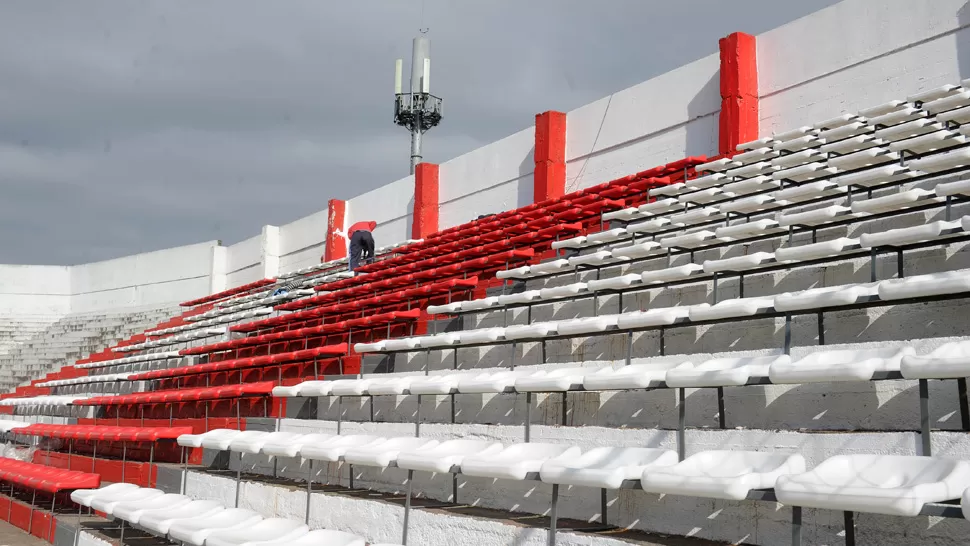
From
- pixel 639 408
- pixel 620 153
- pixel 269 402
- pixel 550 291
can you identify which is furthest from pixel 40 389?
pixel 639 408

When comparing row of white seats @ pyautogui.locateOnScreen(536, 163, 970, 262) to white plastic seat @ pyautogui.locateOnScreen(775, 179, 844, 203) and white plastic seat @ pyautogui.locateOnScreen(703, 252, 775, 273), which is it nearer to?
white plastic seat @ pyautogui.locateOnScreen(775, 179, 844, 203)

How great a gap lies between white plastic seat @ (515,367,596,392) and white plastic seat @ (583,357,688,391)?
64 millimetres

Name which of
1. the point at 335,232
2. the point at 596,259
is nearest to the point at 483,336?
the point at 596,259

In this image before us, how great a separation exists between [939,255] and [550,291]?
2123 millimetres

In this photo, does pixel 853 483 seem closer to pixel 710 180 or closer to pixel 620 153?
pixel 710 180

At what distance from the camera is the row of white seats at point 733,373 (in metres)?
2.11

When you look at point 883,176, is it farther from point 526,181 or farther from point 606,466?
point 526,181

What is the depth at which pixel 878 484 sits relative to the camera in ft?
6.20

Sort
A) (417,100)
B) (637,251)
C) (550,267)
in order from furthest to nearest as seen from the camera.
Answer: (417,100), (550,267), (637,251)

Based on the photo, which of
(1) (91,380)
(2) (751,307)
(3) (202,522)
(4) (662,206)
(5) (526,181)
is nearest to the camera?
(2) (751,307)

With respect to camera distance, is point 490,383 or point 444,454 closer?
point 444,454

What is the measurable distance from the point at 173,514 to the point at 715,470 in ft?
10.1

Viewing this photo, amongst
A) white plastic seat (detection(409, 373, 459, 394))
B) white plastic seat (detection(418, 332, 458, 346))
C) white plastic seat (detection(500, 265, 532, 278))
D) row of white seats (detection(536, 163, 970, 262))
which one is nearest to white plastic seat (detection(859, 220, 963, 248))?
row of white seats (detection(536, 163, 970, 262))

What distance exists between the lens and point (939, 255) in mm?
3434
